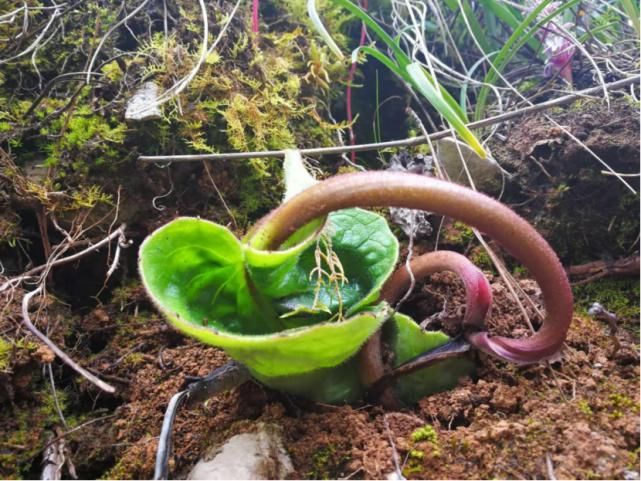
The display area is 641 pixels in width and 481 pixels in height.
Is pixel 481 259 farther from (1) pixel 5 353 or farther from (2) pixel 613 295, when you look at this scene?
(1) pixel 5 353

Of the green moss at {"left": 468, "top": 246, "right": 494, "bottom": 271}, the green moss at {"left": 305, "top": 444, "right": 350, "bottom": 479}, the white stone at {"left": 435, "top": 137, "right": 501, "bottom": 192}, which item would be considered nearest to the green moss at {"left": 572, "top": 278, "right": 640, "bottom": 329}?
the green moss at {"left": 468, "top": 246, "right": 494, "bottom": 271}

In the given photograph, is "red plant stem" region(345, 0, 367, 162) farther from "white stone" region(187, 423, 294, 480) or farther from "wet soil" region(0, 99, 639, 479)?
"white stone" region(187, 423, 294, 480)

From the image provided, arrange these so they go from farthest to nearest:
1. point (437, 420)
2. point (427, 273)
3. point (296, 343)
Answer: point (427, 273) < point (437, 420) < point (296, 343)

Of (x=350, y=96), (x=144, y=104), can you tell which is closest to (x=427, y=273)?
(x=144, y=104)

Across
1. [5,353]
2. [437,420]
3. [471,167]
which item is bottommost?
[5,353]

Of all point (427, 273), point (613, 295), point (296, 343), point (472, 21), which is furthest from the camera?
point (472, 21)

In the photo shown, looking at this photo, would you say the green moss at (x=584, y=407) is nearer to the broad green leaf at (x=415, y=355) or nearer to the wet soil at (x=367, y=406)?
the wet soil at (x=367, y=406)
